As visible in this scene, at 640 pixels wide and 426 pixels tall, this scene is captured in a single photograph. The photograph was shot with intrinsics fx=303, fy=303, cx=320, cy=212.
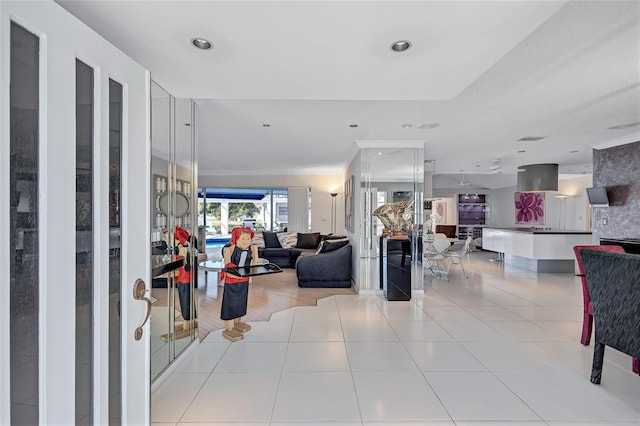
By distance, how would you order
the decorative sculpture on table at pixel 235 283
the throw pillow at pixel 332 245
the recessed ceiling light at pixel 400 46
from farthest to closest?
the throw pillow at pixel 332 245
the decorative sculpture on table at pixel 235 283
the recessed ceiling light at pixel 400 46

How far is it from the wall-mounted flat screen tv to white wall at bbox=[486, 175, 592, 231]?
5657 mm

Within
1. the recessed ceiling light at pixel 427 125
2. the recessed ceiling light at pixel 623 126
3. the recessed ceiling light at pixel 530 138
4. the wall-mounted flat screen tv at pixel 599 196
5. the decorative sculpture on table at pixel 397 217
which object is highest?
the recessed ceiling light at pixel 623 126

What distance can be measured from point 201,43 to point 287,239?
6.60m

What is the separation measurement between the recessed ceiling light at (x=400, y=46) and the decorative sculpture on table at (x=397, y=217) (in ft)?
11.3

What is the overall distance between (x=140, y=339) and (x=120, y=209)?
63cm

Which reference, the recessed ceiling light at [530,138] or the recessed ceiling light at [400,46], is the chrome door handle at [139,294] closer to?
the recessed ceiling light at [400,46]

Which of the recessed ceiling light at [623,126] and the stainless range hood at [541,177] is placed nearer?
the recessed ceiling light at [623,126]

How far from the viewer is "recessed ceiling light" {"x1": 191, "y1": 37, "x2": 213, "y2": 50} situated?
1713 millimetres

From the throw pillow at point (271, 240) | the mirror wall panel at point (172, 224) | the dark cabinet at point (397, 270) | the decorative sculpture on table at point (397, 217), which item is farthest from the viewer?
the throw pillow at point (271, 240)

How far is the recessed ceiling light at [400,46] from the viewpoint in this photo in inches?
67.2

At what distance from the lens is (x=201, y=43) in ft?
5.74

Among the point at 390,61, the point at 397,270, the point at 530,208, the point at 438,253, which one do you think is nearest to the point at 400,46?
the point at 390,61

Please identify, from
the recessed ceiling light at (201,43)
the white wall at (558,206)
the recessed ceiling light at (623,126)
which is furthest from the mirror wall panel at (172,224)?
the white wall at (558,206)

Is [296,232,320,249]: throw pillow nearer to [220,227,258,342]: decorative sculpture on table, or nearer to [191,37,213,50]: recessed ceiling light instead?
[220,227,258,342]: decorative sculpture on table
